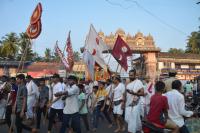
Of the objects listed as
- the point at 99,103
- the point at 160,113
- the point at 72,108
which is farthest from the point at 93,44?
the point at 160,113

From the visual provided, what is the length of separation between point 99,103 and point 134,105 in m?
3.41

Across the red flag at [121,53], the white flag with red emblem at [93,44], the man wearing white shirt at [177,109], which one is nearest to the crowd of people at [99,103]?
the man wearing white shirt at [177,109]

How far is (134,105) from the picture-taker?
848 cm

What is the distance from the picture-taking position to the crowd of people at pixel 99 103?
6262 mm

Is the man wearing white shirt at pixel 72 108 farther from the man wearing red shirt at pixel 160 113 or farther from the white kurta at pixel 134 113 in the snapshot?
the man wearing red shirt at pixel 160 113

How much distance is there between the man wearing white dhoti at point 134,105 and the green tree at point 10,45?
58474 millimetres

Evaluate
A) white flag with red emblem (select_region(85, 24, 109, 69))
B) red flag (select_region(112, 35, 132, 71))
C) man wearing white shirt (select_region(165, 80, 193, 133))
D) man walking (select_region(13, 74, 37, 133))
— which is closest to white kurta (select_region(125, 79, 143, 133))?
man wearing white shirt (select_region(165, 80, 193, 133))

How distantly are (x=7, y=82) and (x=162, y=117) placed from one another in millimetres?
5952

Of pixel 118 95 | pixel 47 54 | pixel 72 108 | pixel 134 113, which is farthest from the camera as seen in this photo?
pixel 47 54

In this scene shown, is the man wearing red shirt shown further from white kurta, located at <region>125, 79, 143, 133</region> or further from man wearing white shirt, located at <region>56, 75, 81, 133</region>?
man wearing white shirt, located at <region>56, 75, 81, 133</region>

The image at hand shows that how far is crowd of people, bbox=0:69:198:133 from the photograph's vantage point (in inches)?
247

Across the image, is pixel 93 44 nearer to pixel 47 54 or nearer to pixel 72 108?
pixel 72 108

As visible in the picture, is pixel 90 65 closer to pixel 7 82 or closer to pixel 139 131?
pixel 7 82

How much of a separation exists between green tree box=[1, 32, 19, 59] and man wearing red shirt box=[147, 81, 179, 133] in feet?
199
